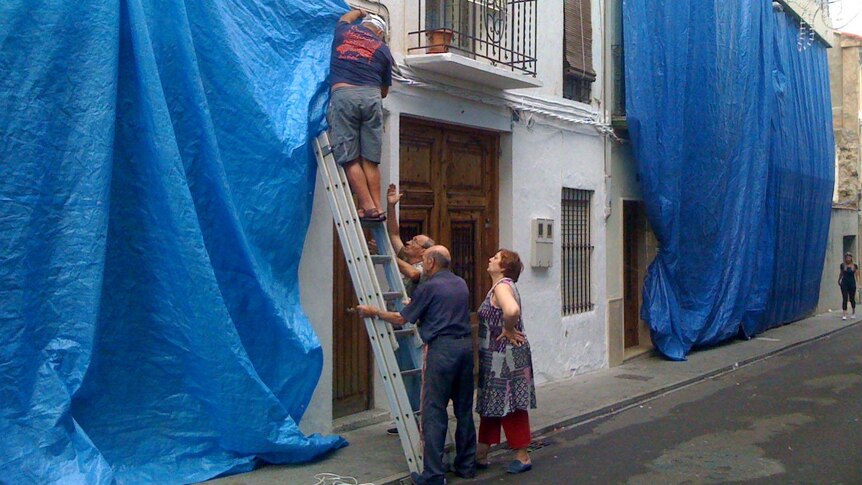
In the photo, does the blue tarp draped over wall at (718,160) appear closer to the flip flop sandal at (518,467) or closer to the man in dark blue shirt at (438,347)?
the flip flop sandal at (518,467)

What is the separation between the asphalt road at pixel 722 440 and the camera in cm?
701

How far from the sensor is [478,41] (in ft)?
32.0

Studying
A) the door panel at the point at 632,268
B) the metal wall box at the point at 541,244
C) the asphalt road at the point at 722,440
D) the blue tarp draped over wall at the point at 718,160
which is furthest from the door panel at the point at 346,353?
the door panel at the point at 632,268

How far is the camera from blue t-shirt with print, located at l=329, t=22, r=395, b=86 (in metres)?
7.29

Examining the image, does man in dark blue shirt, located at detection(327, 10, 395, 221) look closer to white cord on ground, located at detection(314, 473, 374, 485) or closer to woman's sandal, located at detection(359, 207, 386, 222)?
woman's sandal, located at detection(359, 207, 386, 222)

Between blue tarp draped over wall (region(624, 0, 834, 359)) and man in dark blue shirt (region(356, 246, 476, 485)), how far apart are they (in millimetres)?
7152

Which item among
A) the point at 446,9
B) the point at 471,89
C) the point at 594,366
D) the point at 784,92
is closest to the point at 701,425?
the point at 594,366

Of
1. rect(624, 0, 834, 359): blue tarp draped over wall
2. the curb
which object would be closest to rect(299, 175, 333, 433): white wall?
the curb

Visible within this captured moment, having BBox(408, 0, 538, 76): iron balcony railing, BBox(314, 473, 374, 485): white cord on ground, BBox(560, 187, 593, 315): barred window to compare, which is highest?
BBox(408, 0, 538, 76): iron balcony railing

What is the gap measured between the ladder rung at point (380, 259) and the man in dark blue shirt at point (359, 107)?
336mm

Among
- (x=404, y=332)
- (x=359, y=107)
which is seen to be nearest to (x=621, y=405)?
(x=404, y=332)

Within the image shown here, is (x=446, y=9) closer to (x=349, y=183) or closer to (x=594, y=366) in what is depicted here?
(x=349, y=183)

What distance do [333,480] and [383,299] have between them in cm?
136

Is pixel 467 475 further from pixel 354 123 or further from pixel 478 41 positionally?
pixel 478 41
